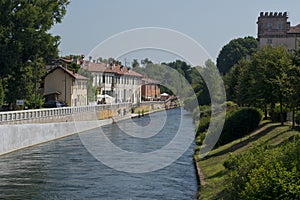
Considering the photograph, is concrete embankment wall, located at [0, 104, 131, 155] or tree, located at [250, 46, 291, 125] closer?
tree, located at [250, 46, 291, 125]

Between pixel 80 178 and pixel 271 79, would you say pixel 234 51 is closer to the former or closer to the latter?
pixel 271 79

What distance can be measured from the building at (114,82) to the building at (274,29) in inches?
1018

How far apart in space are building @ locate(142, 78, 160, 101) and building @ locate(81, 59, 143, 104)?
8.03 meters

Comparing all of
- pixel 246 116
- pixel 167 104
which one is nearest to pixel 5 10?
pixel 246 116

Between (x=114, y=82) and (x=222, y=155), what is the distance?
6770 cm

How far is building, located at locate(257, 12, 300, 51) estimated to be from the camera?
266ft

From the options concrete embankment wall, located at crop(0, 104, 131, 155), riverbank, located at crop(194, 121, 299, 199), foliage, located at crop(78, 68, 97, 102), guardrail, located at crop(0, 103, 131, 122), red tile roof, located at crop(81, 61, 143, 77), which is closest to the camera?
riverbank, located at crop(194, 121, 299, 199)

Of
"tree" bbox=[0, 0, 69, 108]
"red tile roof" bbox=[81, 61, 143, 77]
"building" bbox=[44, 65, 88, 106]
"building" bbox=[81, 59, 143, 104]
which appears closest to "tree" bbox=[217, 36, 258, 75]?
"building" bbox=[81, 59, 143, 104]

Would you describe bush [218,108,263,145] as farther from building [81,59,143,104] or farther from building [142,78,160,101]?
building [142,78,160,101]

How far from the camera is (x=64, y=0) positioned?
57.1 m

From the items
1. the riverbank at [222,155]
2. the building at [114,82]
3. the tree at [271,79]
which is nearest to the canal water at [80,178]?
the riverbank at [222,155]

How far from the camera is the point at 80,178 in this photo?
2562 centimetres

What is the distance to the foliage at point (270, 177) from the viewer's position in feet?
38.8

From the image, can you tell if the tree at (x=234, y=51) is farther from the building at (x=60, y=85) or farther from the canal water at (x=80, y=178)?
the canal water at (x=80, y=178)
